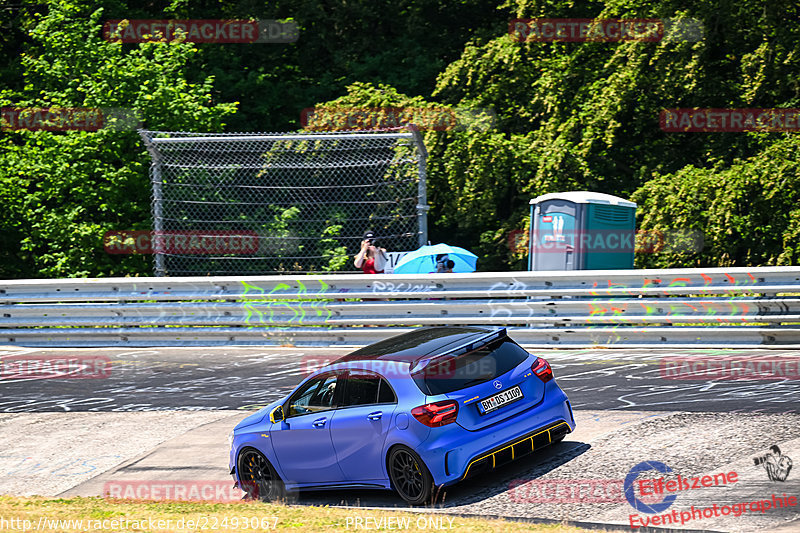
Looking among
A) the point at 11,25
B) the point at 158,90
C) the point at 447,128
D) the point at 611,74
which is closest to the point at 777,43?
the point at 611,74

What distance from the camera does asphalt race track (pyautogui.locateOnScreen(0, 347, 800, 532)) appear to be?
295 inches

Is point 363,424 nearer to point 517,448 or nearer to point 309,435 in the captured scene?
point 309,435

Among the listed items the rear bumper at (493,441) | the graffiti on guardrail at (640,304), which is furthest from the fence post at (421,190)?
the rear bumper at (493,441)

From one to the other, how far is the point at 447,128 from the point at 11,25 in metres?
12.9

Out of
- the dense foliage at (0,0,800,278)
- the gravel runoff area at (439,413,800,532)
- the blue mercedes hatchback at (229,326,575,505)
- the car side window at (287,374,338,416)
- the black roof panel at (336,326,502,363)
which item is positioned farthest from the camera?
the dense foliage at (0,0,800,278)

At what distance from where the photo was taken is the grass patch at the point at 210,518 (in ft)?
22.8

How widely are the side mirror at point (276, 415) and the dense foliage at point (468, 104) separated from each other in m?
11.2

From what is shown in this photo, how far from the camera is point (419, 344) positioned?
28.1ft

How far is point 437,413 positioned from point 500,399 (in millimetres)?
632

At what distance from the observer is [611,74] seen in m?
22.4

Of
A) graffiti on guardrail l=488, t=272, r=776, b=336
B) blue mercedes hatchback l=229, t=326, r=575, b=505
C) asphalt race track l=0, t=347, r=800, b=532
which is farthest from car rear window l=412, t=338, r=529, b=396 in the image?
graffiti on guardrail l=488, t=272, r=776, b=336

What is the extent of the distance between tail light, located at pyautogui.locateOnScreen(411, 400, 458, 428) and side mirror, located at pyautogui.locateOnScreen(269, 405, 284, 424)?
5.23ft

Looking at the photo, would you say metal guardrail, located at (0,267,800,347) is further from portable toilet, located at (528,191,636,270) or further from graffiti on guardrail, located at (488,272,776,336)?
portable toilet, located at (528,191,636,270)

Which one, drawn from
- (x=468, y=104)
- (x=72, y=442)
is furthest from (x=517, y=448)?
(x=468, y=104)
